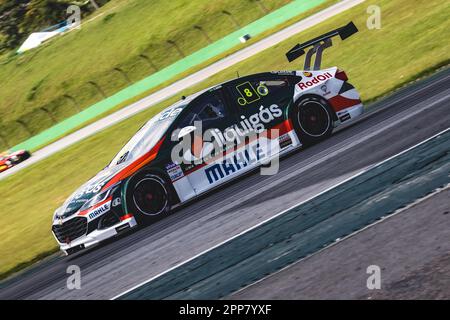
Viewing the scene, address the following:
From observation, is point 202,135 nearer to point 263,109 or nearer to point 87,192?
point 263,109

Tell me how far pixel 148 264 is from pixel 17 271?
3896mm

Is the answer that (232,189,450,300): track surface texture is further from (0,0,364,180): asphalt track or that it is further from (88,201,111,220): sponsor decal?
(0,0,364,180): asphalt track

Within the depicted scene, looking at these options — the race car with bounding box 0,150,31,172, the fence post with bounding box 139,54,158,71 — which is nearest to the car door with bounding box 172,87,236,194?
the race car with bounding box 0,150,31,172

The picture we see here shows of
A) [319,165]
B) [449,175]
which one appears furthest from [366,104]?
[449,175]

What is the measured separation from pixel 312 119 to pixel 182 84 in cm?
1842

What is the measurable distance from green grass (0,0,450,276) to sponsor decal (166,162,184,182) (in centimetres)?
250

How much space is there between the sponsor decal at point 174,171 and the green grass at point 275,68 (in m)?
2.50

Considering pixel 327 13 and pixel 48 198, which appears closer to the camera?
pixel 48 198

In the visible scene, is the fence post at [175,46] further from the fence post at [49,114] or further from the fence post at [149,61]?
the fence post at [49,114]

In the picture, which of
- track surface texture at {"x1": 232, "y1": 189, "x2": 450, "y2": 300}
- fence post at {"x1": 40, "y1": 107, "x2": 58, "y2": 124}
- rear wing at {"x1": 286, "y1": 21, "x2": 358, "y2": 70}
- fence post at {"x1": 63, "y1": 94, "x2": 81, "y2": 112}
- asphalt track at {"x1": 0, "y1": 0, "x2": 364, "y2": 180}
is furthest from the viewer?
fence post at {"x1": 40, "y1": 107, "x2": 58, "y2": 124}

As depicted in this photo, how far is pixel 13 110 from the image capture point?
161 feet

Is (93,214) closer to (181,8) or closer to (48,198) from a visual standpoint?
(48,198)

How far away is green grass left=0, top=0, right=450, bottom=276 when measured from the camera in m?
13.6

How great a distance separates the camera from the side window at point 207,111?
31.4ft
